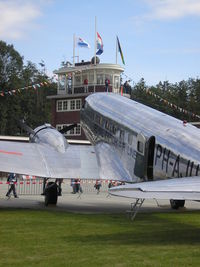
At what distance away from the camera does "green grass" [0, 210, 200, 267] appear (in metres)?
7.79

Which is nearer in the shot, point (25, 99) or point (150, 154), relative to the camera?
point (150, 154)

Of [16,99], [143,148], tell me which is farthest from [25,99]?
[143,148]

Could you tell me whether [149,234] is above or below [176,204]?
above

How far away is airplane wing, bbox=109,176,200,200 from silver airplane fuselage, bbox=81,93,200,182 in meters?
2.70

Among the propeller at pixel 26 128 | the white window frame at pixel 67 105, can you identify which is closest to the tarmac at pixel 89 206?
the propeller at pixel 26 128

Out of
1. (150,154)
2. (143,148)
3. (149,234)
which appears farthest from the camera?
(143,148)

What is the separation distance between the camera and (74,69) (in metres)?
50.0

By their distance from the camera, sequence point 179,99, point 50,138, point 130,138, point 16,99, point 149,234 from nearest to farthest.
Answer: point 149,234 → point 130,138 → point 50,138 → point 16,99 → point 179,99

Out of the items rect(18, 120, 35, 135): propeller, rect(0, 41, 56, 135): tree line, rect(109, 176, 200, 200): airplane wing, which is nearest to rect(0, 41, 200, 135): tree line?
rect(0, 41, 56, 135): tree line

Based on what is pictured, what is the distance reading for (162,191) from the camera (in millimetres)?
8141

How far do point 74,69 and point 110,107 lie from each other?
3288cm

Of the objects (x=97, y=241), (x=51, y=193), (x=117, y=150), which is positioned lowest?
(x=51, y=193)

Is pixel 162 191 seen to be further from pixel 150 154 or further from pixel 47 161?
pixel 47 161

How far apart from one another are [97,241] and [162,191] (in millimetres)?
2209
